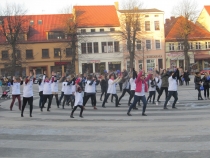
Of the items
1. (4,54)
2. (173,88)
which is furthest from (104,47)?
(173,88)

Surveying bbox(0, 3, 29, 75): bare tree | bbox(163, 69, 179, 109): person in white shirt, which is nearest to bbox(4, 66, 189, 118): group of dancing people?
bbox(163, 69, 179, 109): person in white shirt

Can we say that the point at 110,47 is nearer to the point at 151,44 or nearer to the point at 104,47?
the point at 104,47

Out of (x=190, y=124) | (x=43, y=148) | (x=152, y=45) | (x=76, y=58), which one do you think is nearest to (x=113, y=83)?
(x=190, y=124)

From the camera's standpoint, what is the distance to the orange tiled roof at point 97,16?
65613 millimetres

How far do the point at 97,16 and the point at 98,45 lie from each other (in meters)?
6.39

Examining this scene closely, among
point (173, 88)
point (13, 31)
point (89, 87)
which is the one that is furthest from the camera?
point (13, 31)

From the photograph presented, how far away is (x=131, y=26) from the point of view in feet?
196

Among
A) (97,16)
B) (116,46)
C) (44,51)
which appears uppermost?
(97,16)

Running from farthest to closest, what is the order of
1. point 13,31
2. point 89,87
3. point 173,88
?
point 13,31, point 89,87, point 173,88

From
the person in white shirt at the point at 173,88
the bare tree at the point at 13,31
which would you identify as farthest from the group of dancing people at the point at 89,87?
the bare tree at the point at 13,31

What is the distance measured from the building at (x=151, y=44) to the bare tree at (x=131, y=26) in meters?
3.46

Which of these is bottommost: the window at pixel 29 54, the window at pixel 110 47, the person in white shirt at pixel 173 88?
the person in white shirt at pixel 173 88

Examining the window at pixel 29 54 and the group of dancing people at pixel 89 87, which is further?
the window at pixel 29 54

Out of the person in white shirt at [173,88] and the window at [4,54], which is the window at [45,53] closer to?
the window at [4,54]
